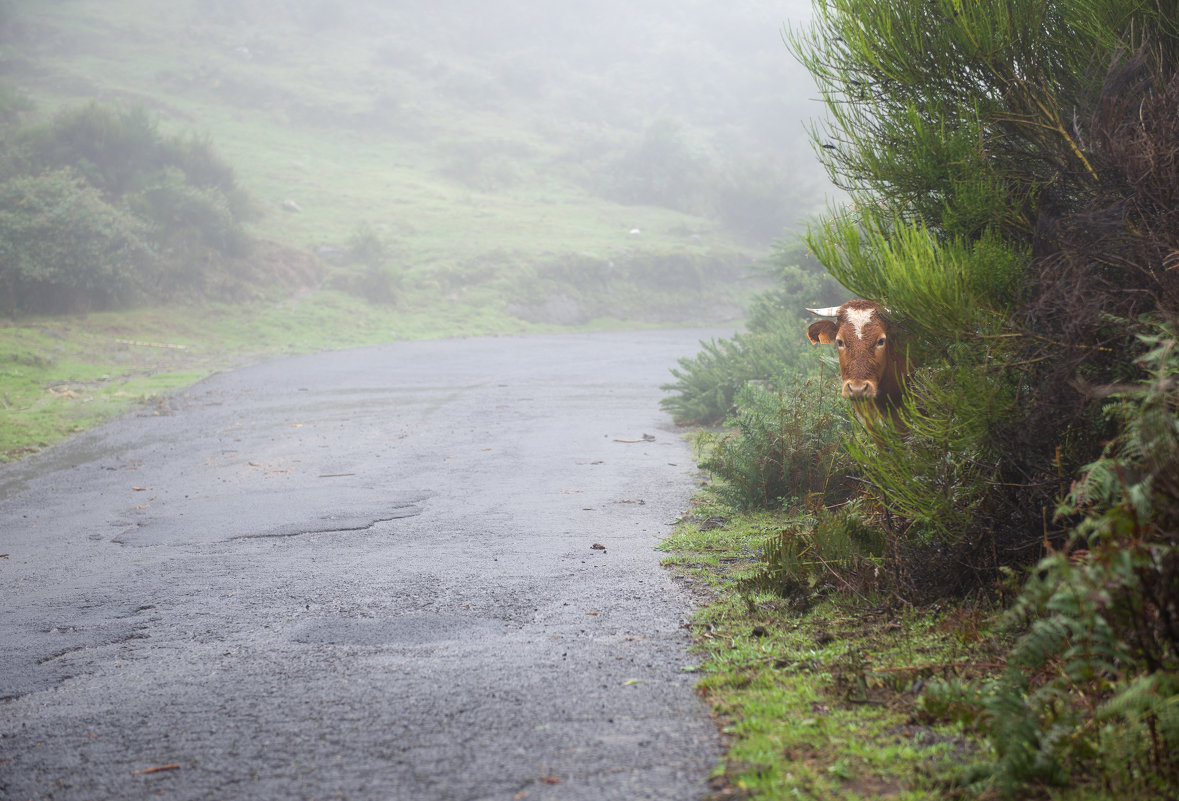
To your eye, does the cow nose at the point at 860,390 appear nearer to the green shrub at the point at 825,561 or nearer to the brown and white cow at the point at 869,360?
the brown and white cow at the point at 869,360

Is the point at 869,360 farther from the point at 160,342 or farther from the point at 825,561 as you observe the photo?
the point at 160,342

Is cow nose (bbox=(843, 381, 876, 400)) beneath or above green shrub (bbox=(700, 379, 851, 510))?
above

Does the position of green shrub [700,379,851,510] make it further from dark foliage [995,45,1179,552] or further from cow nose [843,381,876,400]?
dark foliage [995,45,1179,552]

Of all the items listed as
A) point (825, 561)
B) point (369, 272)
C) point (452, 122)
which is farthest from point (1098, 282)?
point (452, 122)

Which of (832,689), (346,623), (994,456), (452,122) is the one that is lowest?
(346,623)

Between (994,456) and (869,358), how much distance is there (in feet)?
6.62

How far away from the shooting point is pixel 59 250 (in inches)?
1091

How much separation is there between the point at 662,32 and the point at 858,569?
12182cm

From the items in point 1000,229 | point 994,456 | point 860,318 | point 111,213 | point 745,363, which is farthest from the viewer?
point 111,213

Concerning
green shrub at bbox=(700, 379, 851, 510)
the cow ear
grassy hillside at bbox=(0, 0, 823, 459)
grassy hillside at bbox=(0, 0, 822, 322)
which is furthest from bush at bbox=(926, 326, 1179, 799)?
grassy hillside at bbox=(0, 0, 822, 322)

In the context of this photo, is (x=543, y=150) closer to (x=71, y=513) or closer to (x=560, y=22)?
(x=560, y=22)

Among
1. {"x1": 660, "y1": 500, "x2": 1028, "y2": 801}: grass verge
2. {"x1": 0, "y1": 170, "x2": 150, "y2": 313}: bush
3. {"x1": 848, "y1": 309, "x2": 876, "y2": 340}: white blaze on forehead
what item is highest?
{"x1": 0, "y1": 170, "x2": 150, "y2": 313}: bush

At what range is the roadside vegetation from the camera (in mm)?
3197

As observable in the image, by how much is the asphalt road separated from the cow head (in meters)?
2.06
